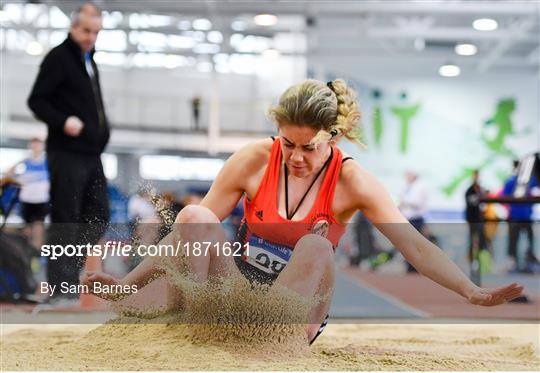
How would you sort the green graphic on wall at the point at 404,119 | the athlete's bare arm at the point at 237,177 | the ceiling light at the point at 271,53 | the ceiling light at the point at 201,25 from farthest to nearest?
1. the green graphic on wall at the point at 404,119
2. the ceiling light at the point at 271,53
3. the ceiling light at the point at 201,25
4. the athlete's bare arm at the point at 237,177

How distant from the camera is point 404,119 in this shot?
15.2 m

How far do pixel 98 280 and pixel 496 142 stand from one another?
14.5 metres

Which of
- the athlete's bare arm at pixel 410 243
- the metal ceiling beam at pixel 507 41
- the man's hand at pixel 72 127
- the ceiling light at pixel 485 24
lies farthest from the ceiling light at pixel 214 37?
the athlete's bare arm at pixel 410 243

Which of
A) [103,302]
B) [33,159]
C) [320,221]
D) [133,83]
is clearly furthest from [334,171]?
[133,83]

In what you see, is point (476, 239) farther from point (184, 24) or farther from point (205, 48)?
point (205, 48)

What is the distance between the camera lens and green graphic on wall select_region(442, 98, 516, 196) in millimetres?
15258

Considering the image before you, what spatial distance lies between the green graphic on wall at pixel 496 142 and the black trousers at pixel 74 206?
1284cm

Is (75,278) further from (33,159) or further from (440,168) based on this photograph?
(440,168)

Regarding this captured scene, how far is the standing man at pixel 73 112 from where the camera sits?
293cm

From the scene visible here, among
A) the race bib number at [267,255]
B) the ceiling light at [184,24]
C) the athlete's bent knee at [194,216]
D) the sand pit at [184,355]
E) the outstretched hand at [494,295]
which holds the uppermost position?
the ceiling light at [184,24]

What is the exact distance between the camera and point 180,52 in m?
14.9

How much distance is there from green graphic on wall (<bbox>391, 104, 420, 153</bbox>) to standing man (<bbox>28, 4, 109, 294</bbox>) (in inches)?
483

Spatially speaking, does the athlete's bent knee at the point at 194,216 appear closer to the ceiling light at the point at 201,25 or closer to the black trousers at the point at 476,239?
the black trousers at the point at 476,239

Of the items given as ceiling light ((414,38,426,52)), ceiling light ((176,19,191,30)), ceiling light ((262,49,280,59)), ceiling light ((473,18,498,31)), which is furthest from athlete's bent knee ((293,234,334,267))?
ceiling light ((414,38,426,52))
